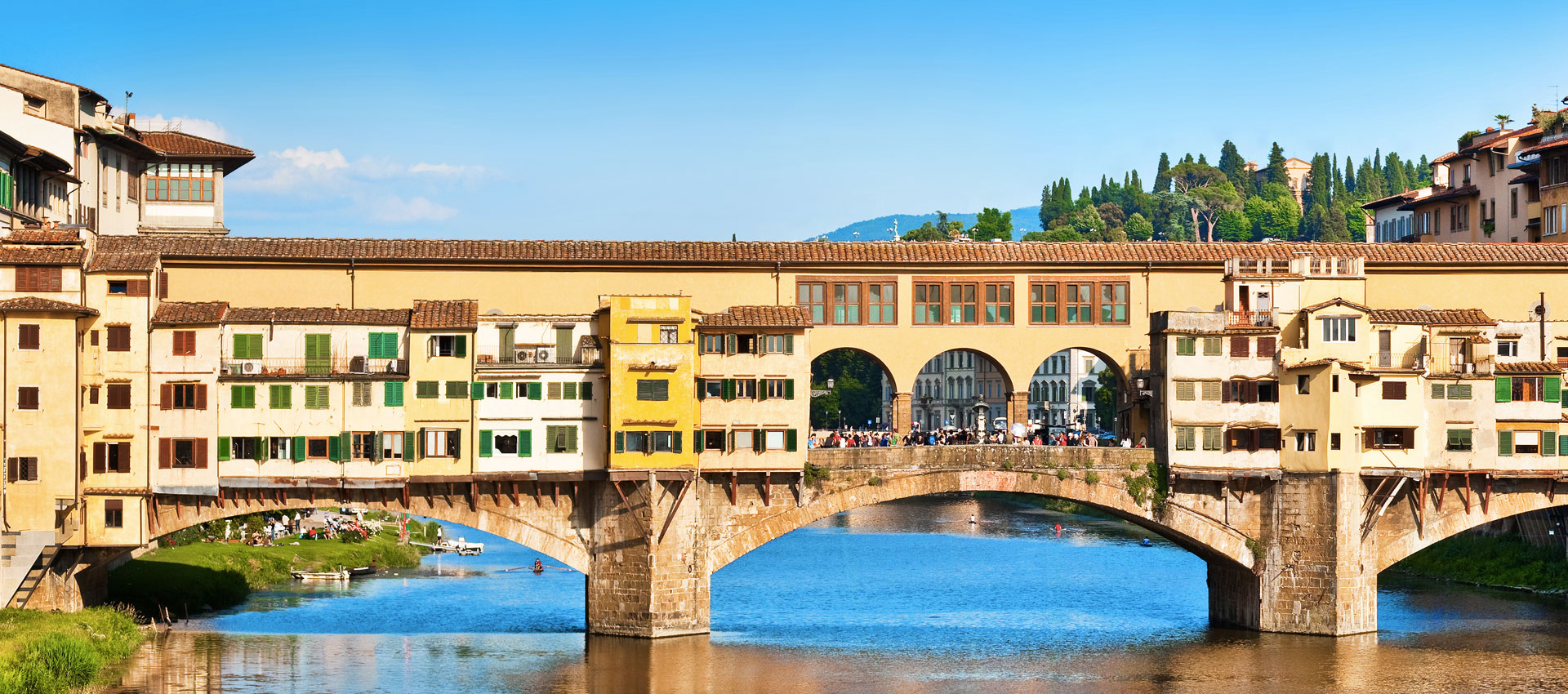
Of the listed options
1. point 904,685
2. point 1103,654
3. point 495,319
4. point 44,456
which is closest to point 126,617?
point 44,456

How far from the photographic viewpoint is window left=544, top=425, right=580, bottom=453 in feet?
206

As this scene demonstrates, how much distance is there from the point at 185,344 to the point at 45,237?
5342 millimetres

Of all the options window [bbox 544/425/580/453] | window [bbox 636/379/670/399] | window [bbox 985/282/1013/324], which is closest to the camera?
window [bbox 636/379/670/399]

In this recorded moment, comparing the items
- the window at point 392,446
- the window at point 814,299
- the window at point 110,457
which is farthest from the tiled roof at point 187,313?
the window at point 814,299

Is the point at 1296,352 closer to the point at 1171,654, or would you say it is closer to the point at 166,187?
the point at 1171,654

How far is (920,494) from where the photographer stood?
6550 cm

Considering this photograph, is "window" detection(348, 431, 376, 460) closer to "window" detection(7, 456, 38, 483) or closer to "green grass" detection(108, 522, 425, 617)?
"window" detection(7, 456, 38, 483)

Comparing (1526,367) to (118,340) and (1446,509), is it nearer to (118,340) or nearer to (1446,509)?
(1446,509)

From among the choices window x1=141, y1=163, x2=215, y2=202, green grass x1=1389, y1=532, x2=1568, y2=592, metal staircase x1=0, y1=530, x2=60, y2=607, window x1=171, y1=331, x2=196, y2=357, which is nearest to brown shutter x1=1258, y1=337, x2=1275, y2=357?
green grass x1=1389, y1=532, x2=1568, y2=592

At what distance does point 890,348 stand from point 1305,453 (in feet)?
47.9

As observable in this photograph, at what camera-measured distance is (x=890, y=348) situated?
6750cm

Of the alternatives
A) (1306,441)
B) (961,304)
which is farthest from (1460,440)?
(961,304)

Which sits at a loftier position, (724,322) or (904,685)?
(724,322)

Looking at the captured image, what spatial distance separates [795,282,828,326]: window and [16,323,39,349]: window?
24.8 m
